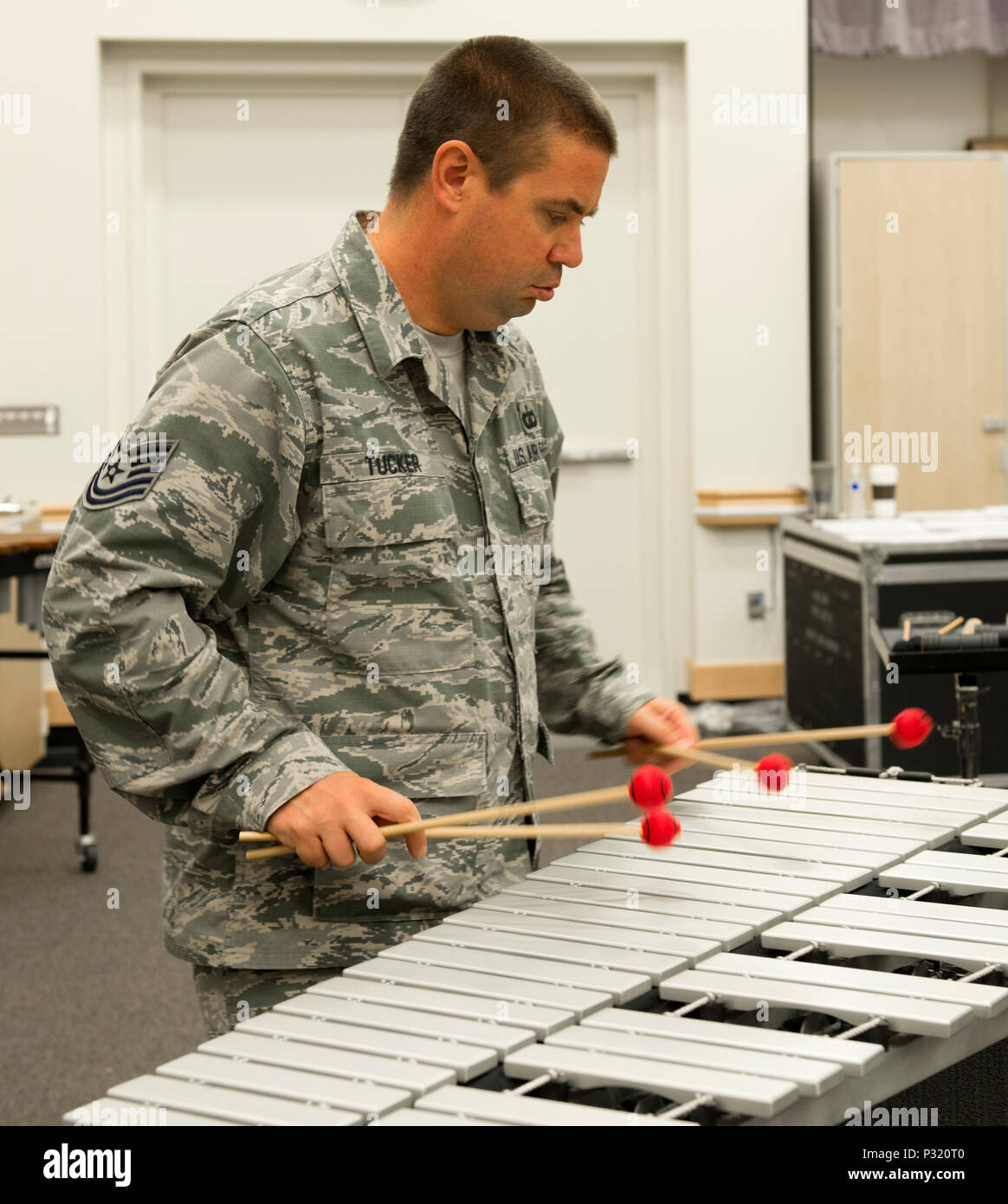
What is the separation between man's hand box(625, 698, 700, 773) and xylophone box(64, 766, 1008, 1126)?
0.12m

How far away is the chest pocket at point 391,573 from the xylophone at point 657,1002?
29cm

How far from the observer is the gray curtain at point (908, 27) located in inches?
213

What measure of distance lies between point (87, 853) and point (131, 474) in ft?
9.70

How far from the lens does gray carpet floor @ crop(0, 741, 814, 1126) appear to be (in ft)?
9.48

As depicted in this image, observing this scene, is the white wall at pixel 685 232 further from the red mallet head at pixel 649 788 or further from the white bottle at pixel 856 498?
the red mallet head at pixel 649 788

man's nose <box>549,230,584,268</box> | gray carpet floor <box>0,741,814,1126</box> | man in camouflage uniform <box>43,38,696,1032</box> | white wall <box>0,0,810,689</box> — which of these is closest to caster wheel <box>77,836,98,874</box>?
gray carpet floor <box>0,741,814,1126</box>

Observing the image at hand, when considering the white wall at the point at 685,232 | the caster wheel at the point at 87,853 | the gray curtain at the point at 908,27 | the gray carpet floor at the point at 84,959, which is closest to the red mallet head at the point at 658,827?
the gray carpet floor at the point at 84,959

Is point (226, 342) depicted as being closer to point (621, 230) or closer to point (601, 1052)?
point (601, 1052)

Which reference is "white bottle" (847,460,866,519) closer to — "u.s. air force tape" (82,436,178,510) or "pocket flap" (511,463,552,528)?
"pocket flap" (511,463,552,528)

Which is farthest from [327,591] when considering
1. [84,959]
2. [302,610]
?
[84,959]

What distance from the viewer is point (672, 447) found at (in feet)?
19.0

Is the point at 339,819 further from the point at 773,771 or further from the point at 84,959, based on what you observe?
the point at 84,959

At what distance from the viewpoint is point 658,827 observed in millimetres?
1522

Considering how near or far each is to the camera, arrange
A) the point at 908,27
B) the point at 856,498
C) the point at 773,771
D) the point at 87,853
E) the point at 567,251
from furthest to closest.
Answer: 1. the point at 908,27
2. the point at 856,498
3. the point at 87,853
4. the point at 773,771
5. the point at 567,251
